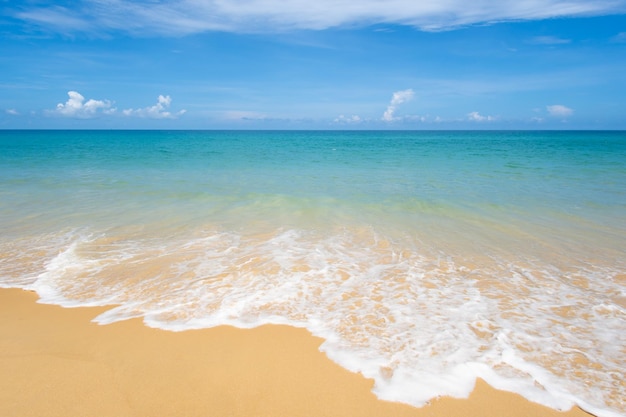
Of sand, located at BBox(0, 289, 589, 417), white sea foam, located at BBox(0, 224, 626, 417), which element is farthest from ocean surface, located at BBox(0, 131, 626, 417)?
sand, located at BBox(0, 289, 589, 417)

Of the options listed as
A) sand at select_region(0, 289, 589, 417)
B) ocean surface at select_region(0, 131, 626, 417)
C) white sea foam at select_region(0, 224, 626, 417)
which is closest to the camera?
sand at select_region(0, 289, 589, 417)

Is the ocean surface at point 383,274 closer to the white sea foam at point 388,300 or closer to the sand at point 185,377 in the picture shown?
the white sea foam at point 388,300

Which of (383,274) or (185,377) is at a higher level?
(383,274)

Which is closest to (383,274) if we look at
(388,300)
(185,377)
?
(388,300)

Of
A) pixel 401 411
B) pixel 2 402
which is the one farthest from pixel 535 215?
pixel 2 402

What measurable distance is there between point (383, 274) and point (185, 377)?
3690 millimetres

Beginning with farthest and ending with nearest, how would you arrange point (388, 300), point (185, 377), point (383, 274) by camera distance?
point (383, 274) → point (388, 300) → point (185, 377)

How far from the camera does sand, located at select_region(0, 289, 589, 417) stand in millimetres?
3279

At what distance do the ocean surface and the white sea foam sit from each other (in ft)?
0.09

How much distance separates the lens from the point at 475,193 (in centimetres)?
1402

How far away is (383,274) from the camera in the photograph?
6.32m

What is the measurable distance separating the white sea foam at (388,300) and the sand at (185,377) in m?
0.21

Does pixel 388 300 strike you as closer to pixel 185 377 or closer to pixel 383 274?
pixel 383 274

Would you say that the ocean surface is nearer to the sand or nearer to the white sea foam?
the white sea foam
